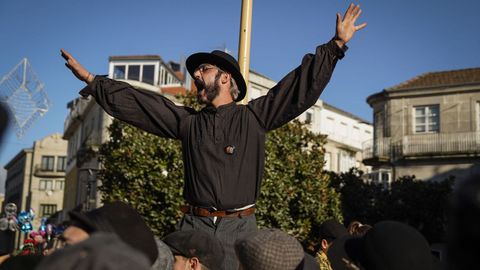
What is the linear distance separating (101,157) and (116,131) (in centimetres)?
106

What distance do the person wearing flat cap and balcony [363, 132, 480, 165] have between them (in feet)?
116

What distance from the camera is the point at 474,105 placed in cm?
3822

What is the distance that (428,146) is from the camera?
39.0m

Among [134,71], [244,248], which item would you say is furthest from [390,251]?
[134,71]

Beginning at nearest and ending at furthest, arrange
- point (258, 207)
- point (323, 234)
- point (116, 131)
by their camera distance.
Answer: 1. point (323, 234)
2. point (258, 207)
3. point (116, 131)

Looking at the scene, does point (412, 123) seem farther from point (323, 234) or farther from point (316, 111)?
point (323, 234)

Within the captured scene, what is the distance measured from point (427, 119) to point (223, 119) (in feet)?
121

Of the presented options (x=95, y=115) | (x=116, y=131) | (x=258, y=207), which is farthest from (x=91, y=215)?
(x=95, y=115)

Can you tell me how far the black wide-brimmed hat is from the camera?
4.79 m

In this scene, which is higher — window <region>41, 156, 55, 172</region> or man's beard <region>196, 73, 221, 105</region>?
window <region>41, 156, 55, 172</region>

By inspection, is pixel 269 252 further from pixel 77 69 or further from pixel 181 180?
pixel 181 180

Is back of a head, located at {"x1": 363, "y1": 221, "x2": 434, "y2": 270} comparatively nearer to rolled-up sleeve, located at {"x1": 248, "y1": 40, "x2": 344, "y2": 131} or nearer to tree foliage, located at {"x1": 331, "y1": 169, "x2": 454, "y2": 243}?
rolled-up sleeve, located at {"x1": 248, "y1": 40, "x2": 344, "y2": 131}

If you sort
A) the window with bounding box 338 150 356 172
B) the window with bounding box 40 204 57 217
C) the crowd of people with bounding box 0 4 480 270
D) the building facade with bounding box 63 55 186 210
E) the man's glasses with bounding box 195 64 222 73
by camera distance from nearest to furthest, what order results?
the crowd of people with bounding box 0 4 480 270
the man's glasses with bounding box 195 64 222 73
the building facade with bounding box 63 55 186 210
the window with bounding box 338 150 356 172
the window with bounding box 40 204 57 217

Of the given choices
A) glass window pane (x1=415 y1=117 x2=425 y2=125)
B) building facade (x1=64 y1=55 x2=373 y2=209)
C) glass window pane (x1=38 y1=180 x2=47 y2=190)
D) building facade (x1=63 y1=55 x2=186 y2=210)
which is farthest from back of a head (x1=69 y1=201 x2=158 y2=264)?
glass window pane (x1=38 y1=180 x2=47 y2=190)
